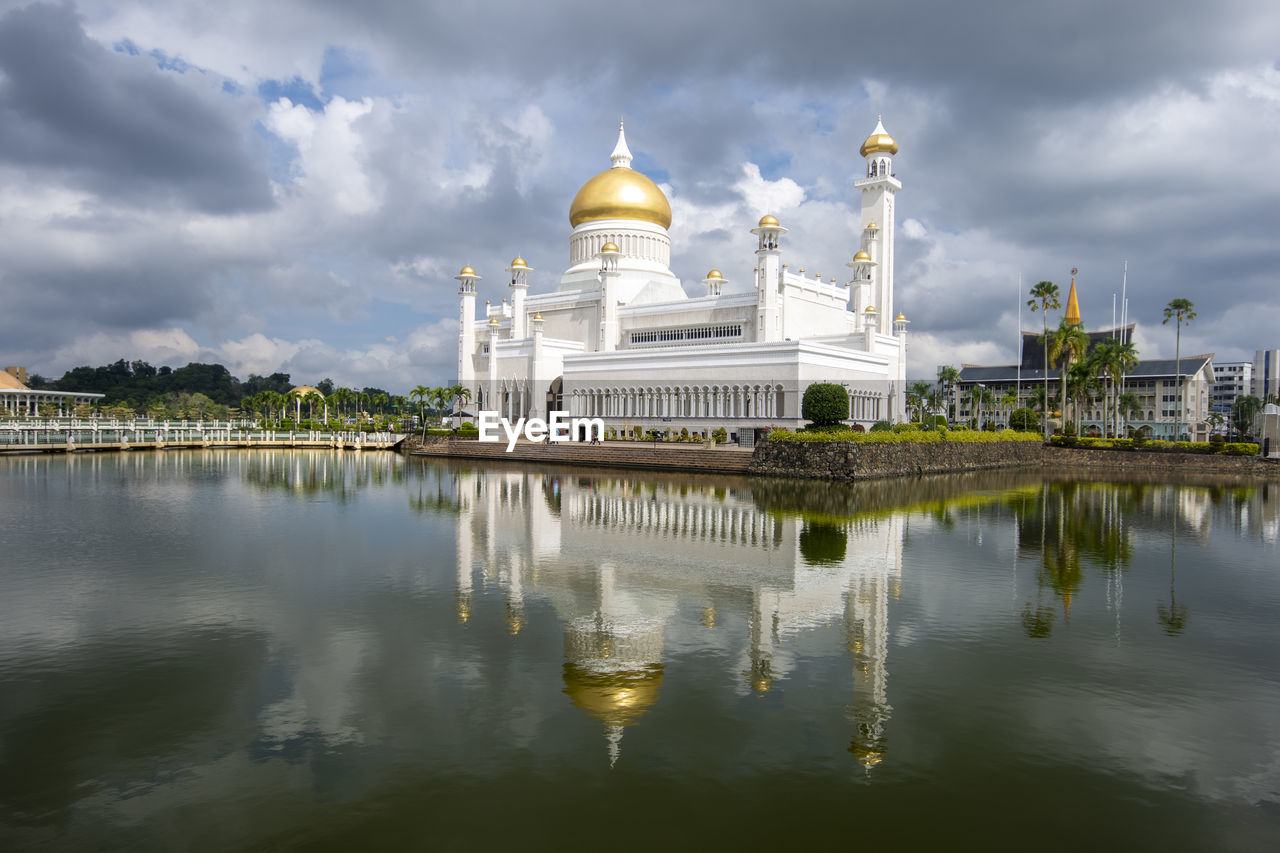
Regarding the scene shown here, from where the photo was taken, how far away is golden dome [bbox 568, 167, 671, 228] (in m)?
50.6

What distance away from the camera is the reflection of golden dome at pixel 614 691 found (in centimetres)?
666

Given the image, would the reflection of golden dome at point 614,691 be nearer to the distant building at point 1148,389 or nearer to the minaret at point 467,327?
the minaret at point 467,327

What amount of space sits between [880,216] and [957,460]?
17.0 metres

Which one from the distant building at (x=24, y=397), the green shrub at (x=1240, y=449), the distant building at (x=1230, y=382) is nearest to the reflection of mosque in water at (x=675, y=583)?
the green shrub at (x=1240, y=449)

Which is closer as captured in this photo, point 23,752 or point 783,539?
point 23,752

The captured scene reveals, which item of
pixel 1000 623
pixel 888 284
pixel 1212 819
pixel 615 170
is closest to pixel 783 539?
pixel 1000 623

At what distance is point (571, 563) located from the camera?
495 inches

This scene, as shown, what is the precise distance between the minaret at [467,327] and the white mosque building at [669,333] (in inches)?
3.7

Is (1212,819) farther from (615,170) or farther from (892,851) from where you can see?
(615,170)

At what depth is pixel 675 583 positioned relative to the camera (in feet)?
37.0

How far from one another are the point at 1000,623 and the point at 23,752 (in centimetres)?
967

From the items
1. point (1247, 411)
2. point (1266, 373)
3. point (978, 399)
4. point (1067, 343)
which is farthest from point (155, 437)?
point (1266, 373)

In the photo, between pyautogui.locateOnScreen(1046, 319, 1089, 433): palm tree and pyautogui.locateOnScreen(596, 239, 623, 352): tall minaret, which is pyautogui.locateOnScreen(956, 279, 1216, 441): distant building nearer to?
pyautogui.locateOnScreen(1046, 319, 1089, 433): palm tree

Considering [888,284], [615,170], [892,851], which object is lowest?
[892,851]
